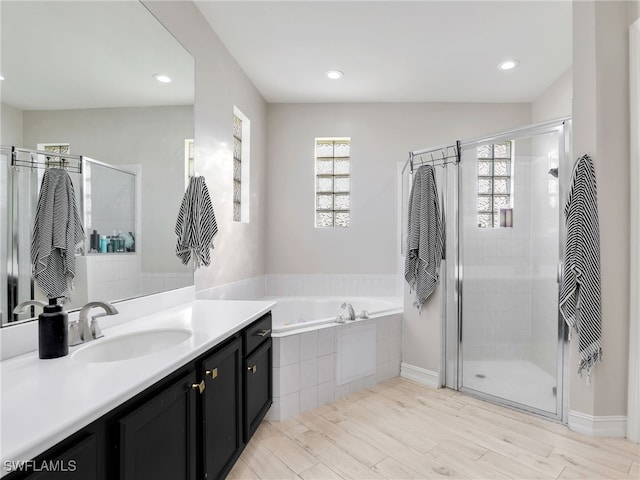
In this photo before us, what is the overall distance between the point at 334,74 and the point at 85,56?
2.31 meters

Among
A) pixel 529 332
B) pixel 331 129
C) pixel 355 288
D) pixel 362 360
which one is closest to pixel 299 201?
pixel 331 129

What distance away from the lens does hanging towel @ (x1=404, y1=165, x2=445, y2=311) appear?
112 inches

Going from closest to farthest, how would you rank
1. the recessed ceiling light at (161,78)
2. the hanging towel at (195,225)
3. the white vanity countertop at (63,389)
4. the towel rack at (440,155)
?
the white vanity countertop at (63,389)
the recessed ceiling light at (161,78)
the hanging towel at (195,225)
the towel rack at (440,155)

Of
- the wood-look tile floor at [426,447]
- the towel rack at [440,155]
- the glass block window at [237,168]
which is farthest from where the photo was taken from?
the glass block window at [237,168]

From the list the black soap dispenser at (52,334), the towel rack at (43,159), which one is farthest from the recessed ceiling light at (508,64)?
the black soap dispenser at (52,334)

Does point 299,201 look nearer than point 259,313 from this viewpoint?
No

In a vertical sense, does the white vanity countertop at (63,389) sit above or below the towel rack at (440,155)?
below

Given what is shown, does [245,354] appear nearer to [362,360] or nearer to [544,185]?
[362,360]

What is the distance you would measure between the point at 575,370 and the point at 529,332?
42 cm

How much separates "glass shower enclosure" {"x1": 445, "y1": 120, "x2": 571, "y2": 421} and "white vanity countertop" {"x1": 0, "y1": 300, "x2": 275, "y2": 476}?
6.78ft

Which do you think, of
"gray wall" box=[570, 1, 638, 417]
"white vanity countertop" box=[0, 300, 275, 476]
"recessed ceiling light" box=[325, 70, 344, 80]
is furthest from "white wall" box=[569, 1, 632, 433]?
"white vanity countertop" box=[0, 300, 275, 476]

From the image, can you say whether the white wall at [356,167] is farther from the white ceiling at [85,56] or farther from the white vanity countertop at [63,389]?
the white vanity countertop at [63,389]

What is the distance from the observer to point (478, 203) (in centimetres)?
279

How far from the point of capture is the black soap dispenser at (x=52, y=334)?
1173 millimetres
